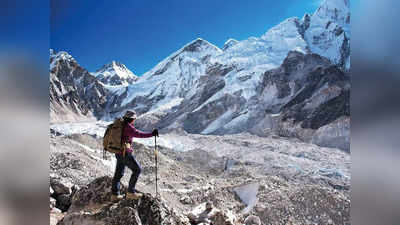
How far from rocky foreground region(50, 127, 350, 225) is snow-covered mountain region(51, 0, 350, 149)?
35 centimetres

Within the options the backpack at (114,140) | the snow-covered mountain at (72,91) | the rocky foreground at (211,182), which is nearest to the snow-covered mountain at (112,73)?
the snow-covered mountain at (72,91)

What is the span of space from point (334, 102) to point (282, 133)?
102 cm

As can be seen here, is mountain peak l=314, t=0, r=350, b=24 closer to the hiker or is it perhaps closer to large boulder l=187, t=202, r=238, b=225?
the hiker

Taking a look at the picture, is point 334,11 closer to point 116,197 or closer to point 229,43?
point 229,43

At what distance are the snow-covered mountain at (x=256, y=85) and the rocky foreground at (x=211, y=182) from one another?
0.35 metres

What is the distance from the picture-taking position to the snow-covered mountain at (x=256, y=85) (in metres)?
4.01

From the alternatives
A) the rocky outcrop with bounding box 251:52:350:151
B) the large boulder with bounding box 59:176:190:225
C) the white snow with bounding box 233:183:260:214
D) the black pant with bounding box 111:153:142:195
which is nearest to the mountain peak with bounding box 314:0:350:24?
the rocky outcrop with bounding box 251:52:350:151

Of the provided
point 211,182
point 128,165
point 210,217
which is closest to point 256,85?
point 211,182

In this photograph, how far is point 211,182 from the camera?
4.16 m

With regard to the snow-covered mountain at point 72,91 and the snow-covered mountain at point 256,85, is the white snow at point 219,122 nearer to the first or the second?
the snow-covered mountain at point 256,85
